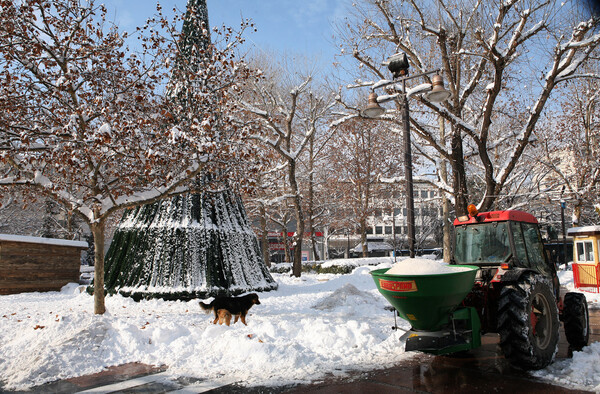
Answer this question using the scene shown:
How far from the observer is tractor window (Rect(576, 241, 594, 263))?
16836 millimetres

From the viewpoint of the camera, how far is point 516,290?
215 inches

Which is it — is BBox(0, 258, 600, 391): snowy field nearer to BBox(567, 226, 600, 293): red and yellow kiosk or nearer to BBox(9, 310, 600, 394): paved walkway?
BBox(9, 310, 600, 394): paved walkway

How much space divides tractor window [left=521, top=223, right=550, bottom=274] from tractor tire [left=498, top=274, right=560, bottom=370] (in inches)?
34.7

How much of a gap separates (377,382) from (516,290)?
220cm

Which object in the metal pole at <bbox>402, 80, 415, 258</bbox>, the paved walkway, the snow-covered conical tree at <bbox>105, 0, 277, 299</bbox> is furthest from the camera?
the snow-covered conical tree at <bbox>105, 0, 277, 299</bbox>

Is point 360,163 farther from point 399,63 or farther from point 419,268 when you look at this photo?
point 419,268

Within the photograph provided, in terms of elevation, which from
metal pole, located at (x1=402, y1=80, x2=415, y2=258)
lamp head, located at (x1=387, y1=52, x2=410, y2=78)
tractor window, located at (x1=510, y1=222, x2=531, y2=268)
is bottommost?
tractor window, located at (x1=510, y1=222, x2=531, y2=268)

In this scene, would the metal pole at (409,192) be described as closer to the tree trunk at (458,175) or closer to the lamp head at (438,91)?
the lamp head at (438,91)

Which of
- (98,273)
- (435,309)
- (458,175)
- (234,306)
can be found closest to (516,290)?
(435,309)

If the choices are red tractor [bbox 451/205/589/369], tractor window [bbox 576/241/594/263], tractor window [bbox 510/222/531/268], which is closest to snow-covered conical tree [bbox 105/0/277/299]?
red tractor [bbox 451/205/589/369]

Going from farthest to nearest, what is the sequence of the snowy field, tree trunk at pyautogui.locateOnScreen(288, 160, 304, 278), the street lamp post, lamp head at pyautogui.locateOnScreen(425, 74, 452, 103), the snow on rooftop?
tree trunk at pyautogui.locateOnScreen(288, 160, 304, 278) < the snow on rooftop < lamp head at pyautogui.locateOnScreen(425, 74, 452, 103) < the street lamp post < the snowy field

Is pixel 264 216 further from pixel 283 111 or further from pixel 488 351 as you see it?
pixel 488 351

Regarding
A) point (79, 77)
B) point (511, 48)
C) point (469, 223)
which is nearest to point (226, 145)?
point (79, 77)

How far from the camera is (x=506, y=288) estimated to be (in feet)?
18.3
